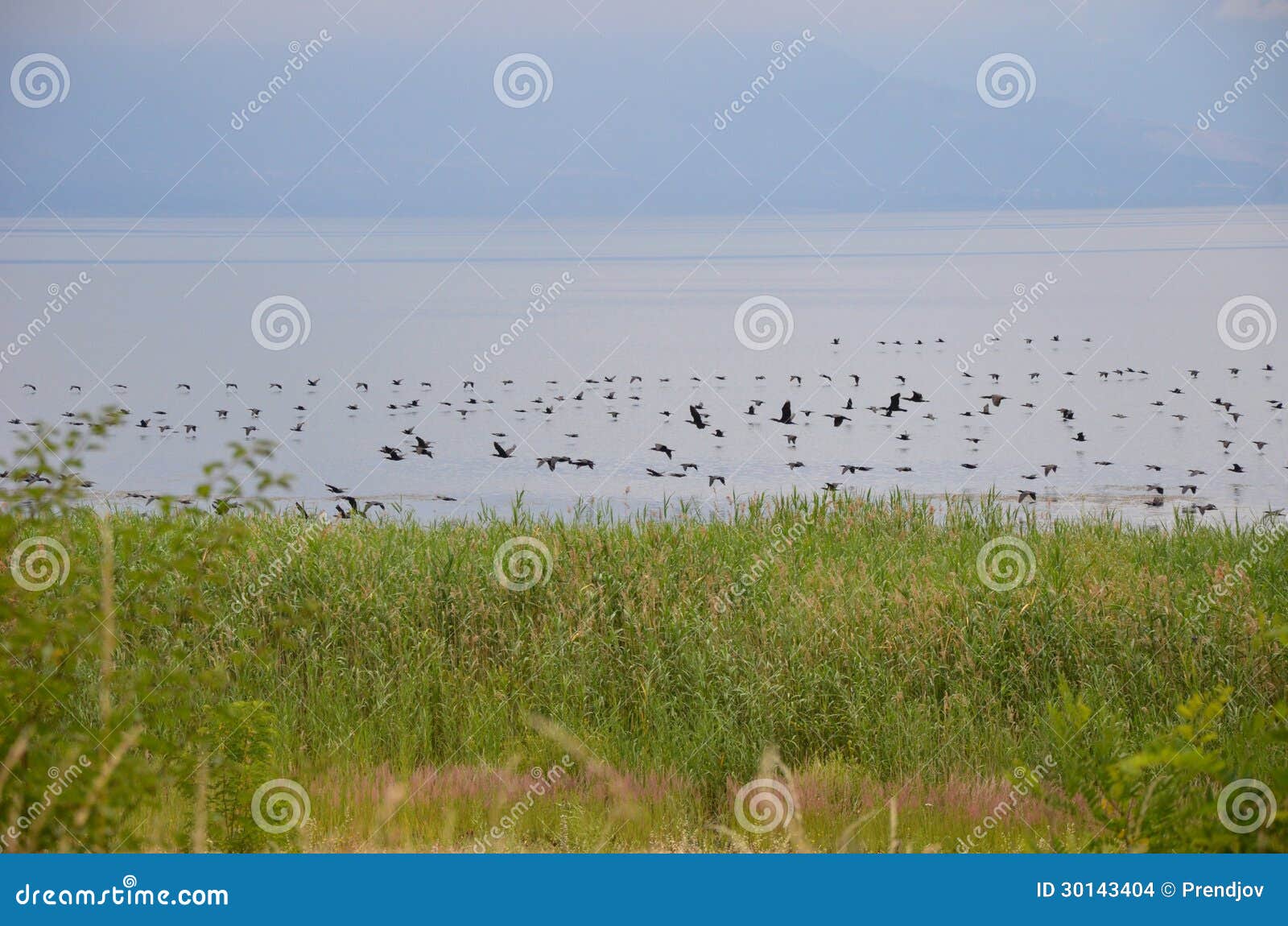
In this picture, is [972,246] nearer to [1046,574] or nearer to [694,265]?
[694,265]

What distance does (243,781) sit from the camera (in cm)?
555

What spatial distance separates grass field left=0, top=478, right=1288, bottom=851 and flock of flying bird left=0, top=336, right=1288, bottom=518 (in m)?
4.67

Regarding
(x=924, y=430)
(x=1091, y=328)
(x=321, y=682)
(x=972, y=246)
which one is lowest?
(x=321, y=682)

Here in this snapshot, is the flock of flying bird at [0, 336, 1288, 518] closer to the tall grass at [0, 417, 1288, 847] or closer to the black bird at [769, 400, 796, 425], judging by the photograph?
the black bird at [769, 400, 796, 425]

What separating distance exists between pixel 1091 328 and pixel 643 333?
10.6 meters

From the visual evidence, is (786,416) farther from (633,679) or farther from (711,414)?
(633,679)

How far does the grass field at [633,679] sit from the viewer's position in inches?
228

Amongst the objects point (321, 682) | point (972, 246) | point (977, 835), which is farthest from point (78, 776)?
point (972, 246)

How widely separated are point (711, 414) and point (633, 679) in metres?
10.9

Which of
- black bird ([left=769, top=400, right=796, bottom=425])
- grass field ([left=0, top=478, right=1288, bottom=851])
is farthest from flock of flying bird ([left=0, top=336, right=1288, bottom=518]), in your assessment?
grass field ([left=0, top=478, right=1288, bottom=851])

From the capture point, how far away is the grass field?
5797 millimetres

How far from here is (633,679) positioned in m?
7.95

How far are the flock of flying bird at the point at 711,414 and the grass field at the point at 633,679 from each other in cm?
467

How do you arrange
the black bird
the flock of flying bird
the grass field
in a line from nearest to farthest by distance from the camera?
the grass field, the flock of flying bird, the black bird
